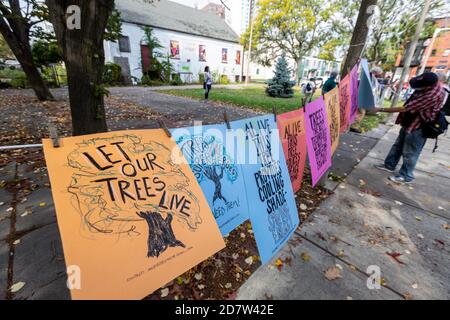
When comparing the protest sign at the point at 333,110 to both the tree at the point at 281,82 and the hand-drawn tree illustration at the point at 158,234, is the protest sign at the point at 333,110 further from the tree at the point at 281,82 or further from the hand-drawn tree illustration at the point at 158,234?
the tree at the point at 281,82

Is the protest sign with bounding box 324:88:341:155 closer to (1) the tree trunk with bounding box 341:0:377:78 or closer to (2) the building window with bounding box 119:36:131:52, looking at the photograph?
(1) the tree trunk with bounding box 341:0:377:78

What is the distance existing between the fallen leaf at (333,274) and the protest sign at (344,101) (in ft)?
8.51

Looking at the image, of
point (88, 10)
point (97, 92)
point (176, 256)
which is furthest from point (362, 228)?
point (88, 10)

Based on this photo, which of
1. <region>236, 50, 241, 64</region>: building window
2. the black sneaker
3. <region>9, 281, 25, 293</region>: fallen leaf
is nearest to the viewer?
<region>9, 281, 25, 293</region>: fallen leaf

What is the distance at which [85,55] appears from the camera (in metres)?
2.32

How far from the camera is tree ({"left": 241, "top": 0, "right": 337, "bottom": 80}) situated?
22.0 meters

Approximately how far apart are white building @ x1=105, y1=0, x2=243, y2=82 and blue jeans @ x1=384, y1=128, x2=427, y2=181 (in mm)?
19191

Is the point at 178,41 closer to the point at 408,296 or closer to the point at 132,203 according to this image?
the point at 132,203

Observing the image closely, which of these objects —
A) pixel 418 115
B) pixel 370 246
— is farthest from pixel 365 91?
pixel 370 246

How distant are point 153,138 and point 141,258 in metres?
0.78

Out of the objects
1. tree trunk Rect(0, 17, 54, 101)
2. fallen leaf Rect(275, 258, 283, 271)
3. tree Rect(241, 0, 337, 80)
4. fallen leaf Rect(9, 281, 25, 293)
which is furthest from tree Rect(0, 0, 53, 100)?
tree Rect(241, 0, 337, 80)

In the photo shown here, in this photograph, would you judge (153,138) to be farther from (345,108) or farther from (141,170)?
(345,108)

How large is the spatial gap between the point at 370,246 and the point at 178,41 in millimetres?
23965

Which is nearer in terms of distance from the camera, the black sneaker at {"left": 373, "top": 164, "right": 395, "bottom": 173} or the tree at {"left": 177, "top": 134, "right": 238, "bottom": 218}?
the tree at {"left": 177, "top": 134, "right": 238, "bottom": 218}
